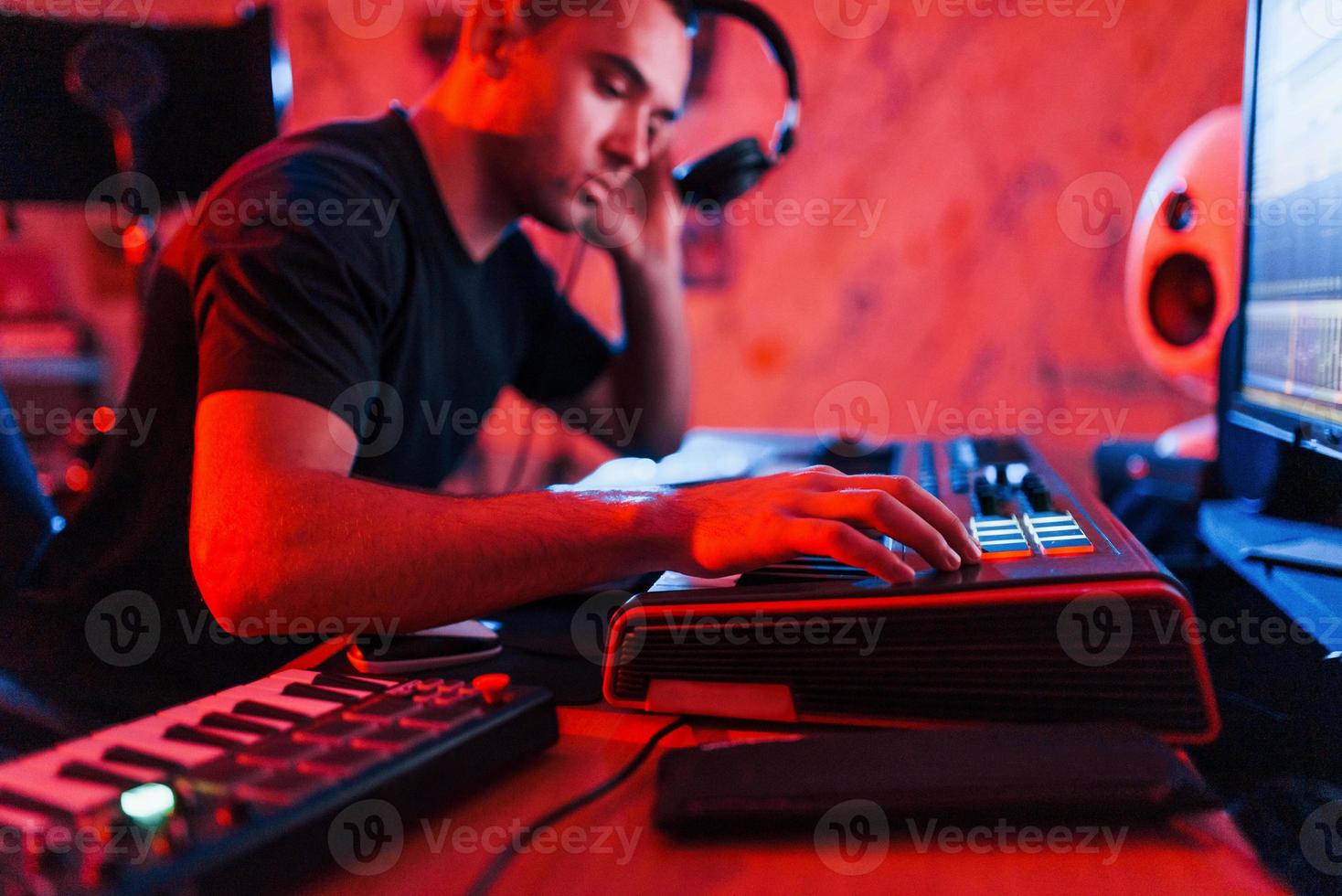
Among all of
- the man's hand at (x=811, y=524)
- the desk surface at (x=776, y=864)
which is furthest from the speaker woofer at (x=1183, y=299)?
the desk surface at (x=776, y=864)

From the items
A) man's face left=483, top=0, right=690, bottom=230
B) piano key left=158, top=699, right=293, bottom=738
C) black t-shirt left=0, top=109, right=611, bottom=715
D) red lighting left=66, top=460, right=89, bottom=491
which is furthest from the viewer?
man's face left=483, top=0, right=690, bottom=230

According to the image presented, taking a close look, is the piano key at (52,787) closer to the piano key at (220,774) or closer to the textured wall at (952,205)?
the piano key at (220,774)

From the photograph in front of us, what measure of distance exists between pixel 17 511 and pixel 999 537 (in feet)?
2.71

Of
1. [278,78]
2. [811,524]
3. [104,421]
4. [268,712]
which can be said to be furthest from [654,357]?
[268,712]

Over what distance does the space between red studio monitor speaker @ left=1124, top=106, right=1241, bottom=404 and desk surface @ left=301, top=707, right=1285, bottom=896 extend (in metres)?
0.89

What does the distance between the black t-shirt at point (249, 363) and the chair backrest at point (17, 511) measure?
0.21 feet

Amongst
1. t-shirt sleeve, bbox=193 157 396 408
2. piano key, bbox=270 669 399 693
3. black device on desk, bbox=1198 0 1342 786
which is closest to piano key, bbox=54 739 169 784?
piano key, bbox=270 669 399 693

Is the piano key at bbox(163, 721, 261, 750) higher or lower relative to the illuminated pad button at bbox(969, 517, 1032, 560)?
lower

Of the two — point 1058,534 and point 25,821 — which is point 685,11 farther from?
point 25,821

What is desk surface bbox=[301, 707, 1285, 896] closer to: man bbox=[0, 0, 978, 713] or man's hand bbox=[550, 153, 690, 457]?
man bbox=[0, 0, 978, 713]

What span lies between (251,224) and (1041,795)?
0.74 metres

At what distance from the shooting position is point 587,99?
3.80ft

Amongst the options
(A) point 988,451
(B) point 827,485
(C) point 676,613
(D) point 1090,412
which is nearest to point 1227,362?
(A) point 988,451

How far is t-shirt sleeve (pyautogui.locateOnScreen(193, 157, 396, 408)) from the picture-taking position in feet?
2.26
